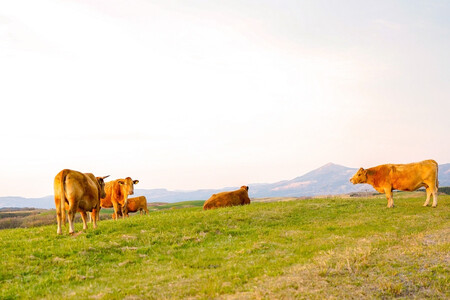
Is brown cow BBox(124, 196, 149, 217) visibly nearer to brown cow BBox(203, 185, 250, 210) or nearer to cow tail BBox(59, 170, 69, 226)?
brown cow BBox(203, 185, 250, 210)

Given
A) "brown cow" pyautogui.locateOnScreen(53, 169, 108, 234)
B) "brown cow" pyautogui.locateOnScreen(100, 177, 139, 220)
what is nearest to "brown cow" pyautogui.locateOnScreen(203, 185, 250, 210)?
"brown cow" pyautogui.locateOnScreen(100, 177, 139, 220)

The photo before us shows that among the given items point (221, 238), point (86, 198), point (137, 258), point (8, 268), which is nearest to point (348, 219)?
point (221, 238)

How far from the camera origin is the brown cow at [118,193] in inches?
1135

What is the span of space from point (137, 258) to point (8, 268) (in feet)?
14.1

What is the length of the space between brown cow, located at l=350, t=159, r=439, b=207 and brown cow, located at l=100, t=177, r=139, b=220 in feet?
62.6

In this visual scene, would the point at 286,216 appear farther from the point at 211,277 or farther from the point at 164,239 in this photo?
the point at 211,277

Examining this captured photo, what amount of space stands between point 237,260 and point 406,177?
60.9ft

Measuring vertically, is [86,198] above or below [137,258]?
above

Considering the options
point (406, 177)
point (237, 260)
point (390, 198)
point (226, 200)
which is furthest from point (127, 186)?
point (406, 177)

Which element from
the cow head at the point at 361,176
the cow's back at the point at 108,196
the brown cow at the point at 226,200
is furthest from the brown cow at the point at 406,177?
the cow's back at the point at 108,196

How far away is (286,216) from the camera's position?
916 inches

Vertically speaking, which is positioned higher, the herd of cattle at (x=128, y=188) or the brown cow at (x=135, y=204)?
the herd of cattle at (x=128, y=188)

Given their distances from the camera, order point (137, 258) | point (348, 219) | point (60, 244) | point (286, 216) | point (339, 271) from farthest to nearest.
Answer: point (286, 216) < point (348, 219) < point (60, 244) < point (137, 258) < point (339, 271)

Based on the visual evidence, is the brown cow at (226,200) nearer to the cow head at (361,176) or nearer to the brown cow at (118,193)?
the brown cow at (118,193)
